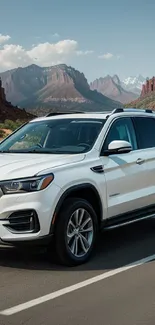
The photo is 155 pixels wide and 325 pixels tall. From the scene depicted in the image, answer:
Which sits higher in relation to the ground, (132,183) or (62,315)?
(132,183)

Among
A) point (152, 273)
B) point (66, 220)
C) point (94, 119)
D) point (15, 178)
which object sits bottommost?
point (152, 273)

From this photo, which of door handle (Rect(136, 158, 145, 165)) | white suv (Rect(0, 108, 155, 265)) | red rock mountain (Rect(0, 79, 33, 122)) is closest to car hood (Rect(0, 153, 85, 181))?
white suv (Rect(0, 108, 155, 265))

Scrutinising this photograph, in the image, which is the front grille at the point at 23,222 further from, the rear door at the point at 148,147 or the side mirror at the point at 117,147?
the rear door at the point at 148,147

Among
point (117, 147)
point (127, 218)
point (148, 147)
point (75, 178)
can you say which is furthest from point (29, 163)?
point (148, 147)

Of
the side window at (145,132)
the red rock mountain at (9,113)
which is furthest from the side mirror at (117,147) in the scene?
the red rock mountain at (9,113)

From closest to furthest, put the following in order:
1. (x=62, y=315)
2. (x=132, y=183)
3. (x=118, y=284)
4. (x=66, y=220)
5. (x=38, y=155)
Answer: (x=62, y=315), (x=118, y=284), (x=66, y=220), (x=38, y=155), (x=132, y=183)

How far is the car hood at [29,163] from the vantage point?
230 inches

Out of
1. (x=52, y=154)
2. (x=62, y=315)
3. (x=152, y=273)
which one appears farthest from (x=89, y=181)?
(x=62, y=315)

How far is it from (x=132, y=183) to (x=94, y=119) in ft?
3.29

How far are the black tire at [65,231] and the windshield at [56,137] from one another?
0.75 meters

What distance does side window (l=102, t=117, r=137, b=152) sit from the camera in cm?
712

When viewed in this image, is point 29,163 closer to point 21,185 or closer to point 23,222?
point 21,185

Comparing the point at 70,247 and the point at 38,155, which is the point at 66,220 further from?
the point at 38,155

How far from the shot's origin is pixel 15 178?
575 cm
